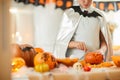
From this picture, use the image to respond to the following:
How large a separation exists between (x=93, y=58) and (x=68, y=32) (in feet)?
0.52

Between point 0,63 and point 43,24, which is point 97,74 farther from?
point 0,63

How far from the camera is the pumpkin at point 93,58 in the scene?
949 mm

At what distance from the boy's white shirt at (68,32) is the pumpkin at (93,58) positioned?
62 millimetres

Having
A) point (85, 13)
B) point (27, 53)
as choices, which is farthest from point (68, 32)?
point (27, 53)

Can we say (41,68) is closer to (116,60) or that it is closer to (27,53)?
(27,53)

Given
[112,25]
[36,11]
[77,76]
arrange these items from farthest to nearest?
[112,25] → [36,11] → [77,76]

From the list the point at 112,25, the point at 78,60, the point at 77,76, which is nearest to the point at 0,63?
the point at 77,76

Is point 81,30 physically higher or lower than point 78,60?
higher

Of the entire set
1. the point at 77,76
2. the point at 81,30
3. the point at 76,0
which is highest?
the point at 76,0

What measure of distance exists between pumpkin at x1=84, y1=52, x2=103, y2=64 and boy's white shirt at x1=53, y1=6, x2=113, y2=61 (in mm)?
62

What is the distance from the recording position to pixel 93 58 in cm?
95

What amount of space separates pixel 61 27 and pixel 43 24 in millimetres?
85

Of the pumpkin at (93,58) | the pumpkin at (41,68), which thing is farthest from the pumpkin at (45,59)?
the pumpkin at (93,58)

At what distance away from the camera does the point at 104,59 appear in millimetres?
1017
